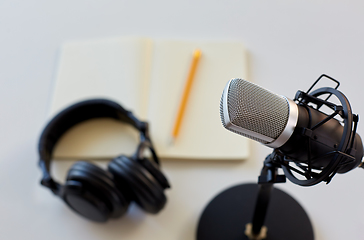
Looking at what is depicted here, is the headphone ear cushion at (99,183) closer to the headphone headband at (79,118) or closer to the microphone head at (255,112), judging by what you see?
the headphone headband at (79,118)

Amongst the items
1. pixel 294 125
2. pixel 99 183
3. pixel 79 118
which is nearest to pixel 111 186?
pixel 99 183

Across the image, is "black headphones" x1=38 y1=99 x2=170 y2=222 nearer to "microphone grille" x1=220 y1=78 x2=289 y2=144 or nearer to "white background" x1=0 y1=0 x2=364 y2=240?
"white background" x1=0 y1=0 x2=364 y2=240

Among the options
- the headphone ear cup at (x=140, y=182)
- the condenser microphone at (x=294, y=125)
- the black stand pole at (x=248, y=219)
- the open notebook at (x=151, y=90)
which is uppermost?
the condenser microphone at (x=294, y=125)

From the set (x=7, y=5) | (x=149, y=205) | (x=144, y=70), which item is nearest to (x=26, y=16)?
(x=7, y=5)

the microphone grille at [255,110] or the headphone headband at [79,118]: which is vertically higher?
the microphone grille at [255,110]

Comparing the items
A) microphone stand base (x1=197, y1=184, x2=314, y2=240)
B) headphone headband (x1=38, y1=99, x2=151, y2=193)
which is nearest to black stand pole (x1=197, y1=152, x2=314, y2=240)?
microphone stand base (x1=197, y1=184, x2=314, y2=240)

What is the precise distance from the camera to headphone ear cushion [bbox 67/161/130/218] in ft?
1.69

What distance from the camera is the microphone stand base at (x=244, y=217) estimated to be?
1.78 feet

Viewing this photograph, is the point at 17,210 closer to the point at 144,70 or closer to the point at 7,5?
the point at 144,70

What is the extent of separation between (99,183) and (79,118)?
0.67ft

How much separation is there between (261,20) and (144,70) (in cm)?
33

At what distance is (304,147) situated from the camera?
32 cm

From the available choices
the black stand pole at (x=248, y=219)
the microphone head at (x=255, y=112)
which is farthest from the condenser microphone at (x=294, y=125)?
the black stand pole at (x=248, y=219)

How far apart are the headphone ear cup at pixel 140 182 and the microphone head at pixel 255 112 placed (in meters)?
0.25
